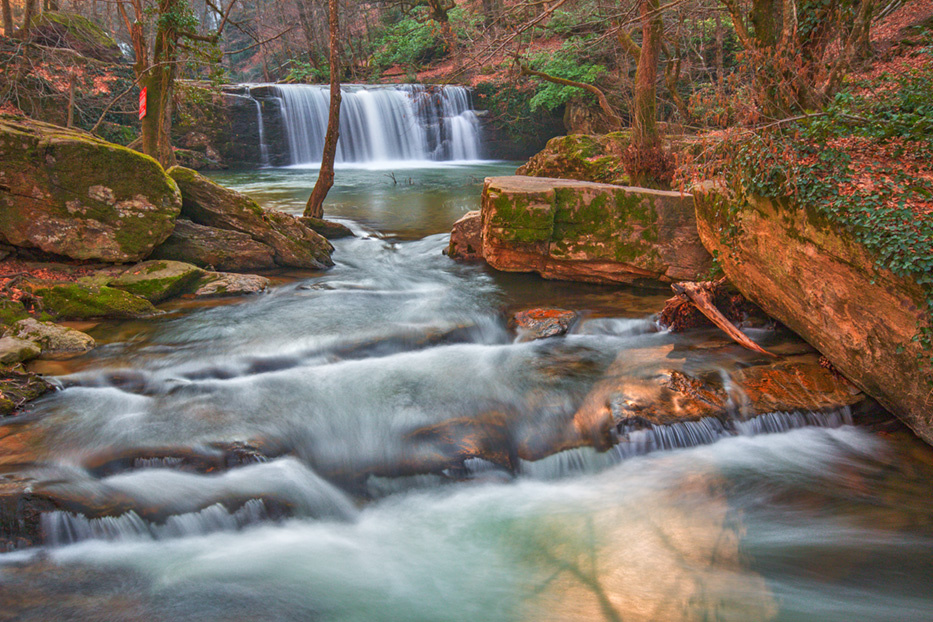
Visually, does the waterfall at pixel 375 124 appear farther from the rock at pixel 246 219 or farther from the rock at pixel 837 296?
the rock at pixel 837 296

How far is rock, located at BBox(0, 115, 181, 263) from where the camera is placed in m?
6.91

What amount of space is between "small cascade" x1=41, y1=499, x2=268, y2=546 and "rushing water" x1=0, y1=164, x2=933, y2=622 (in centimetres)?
1

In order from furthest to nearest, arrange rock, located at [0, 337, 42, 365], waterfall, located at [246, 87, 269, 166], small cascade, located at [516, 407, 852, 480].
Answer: waterfall, located at [246, 87, 269, 166] < rock, located at [0, 337, 42, 365] < small cascade, located at [516, 407, 852, 480]

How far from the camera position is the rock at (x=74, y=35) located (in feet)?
44.9

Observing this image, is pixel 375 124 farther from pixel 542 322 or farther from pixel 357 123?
pixel 542 322

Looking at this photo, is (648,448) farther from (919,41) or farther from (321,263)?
(919,41)

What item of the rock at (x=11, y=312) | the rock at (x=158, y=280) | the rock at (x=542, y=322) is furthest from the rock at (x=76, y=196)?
the rock at (x=542, y=322)

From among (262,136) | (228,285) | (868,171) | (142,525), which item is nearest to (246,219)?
(228,285)

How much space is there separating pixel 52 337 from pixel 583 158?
11.1 metres

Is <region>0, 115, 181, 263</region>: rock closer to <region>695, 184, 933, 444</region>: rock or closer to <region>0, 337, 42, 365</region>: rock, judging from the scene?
<region>0, 337, 42, 365</region>: rock

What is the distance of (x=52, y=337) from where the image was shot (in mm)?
5797

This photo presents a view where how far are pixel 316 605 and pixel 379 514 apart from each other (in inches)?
35.5

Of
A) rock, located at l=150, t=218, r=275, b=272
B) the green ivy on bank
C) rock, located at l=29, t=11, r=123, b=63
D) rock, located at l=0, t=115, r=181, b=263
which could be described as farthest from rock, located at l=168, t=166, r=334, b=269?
rock, located at l=29, t=11, r=123, b=63

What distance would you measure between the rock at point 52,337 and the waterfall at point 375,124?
17243mm
